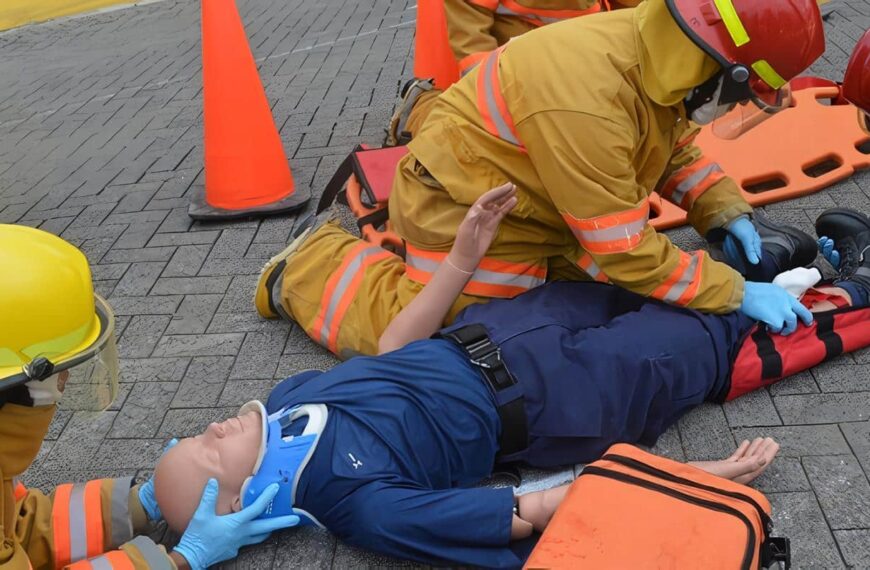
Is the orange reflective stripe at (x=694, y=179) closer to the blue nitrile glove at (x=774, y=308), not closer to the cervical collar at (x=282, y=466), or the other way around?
the blue nitrile glove at (x=774, y=308)

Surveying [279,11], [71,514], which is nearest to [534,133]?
[71,514]

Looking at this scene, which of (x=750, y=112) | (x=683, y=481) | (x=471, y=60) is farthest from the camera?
(x=471, y=60)

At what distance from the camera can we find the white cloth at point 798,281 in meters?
2.73

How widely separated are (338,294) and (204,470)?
99 centimetres

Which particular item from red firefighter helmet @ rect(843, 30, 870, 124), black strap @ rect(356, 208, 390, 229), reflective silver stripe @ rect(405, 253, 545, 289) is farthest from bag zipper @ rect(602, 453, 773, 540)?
black strap @ rect(356, 208, 390, 229)

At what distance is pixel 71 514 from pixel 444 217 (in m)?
1.39

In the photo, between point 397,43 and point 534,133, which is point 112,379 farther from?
point 397,43

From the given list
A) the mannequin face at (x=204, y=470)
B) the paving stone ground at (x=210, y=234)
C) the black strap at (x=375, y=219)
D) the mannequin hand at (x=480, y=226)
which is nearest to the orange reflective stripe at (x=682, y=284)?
the paving stone ground at (x=210, y=234)

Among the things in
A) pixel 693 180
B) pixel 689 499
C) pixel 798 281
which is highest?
pixel 689 499

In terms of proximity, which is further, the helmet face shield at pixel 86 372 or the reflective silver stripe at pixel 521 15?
the reflective silver stripe at pixel 521 15

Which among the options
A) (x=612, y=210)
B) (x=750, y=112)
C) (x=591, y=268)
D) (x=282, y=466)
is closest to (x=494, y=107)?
(x=612, y=210)

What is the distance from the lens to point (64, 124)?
6.21 m

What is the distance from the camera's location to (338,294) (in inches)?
120

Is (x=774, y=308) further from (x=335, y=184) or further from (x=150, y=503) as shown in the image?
(x=335, y=184)
